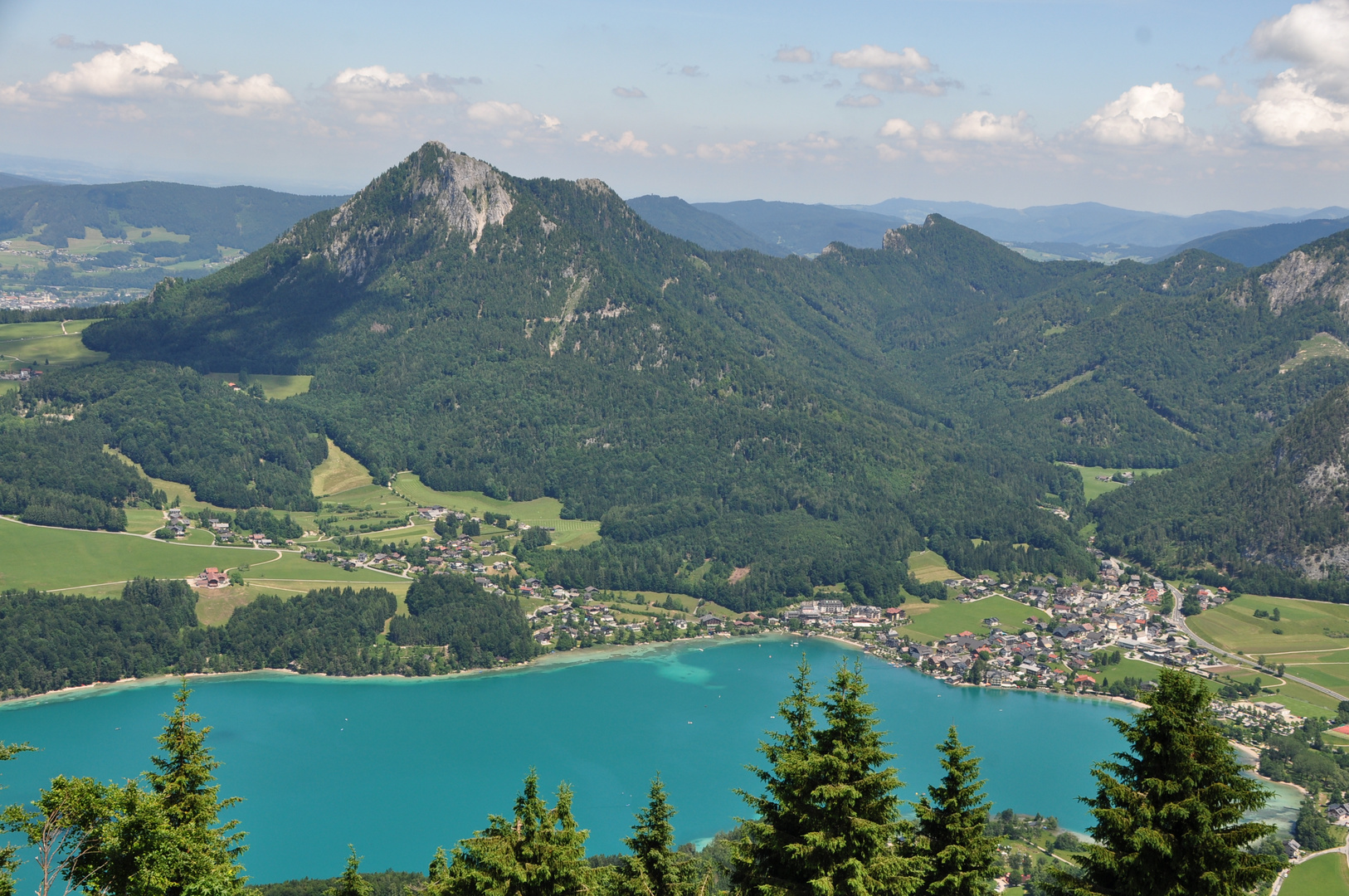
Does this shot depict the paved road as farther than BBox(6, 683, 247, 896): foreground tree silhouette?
Yes

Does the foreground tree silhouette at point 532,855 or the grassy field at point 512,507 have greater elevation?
the foreground tree silhouette at point 532,855

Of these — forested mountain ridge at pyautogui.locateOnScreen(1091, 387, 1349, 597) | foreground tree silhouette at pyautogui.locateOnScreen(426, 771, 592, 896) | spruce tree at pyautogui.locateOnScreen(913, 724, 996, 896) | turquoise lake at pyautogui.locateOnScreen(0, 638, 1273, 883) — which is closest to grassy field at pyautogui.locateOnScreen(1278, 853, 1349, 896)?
turquoise lake at pyautogui.locateOnScreen(0, 638, 1273, 883)

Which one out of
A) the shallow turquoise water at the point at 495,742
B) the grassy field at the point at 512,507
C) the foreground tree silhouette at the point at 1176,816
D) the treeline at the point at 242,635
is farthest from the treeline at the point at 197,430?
the foreground tree silhouette at the point at 1176,816

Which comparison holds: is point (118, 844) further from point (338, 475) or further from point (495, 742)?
point (338, 475)

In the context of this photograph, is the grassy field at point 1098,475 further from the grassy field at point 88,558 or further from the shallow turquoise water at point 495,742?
the grassy field at point 88,558

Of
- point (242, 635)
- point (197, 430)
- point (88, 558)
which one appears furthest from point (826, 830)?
point (197, 430)

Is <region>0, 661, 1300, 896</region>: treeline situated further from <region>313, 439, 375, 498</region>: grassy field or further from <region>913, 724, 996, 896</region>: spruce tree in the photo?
<region>313, 439, 375, 498</region>: grassy field
